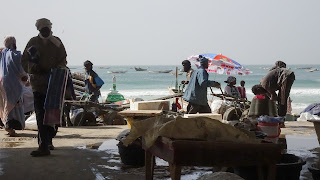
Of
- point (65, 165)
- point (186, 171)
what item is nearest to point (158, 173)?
point (186, 171)

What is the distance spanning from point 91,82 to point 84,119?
54.2 inches

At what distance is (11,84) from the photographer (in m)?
10.3

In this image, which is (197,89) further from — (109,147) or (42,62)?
(42,62)

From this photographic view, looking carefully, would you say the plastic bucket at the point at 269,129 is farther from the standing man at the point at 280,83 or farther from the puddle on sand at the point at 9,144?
the standing man at the point at 280,83

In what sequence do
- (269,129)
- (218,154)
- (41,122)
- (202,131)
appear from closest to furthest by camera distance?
(218,154)
(202,131)
(269,129)
(41,122)

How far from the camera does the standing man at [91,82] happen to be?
14.2m

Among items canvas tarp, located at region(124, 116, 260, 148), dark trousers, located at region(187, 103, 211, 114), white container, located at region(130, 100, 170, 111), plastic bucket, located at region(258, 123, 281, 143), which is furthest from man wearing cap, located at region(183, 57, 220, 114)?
canvas tarp, located at region(124, 116, 260, 148)

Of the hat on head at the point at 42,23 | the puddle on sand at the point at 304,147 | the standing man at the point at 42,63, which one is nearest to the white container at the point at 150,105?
the puddle on sand at the point at 304,147

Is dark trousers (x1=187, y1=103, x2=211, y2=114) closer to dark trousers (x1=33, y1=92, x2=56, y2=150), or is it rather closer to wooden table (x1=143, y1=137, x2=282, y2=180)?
dark trousers (x1=33, y1=92, x2=56, y2=150)

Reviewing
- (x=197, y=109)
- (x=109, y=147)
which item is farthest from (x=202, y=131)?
(x=197, y=109)

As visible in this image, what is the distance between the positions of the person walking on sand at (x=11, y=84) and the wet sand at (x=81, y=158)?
41 cm

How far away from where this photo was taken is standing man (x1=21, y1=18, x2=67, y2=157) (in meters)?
7.98

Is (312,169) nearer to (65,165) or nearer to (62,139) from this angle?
(65,165)

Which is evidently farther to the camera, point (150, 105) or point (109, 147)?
point (150, 105)
